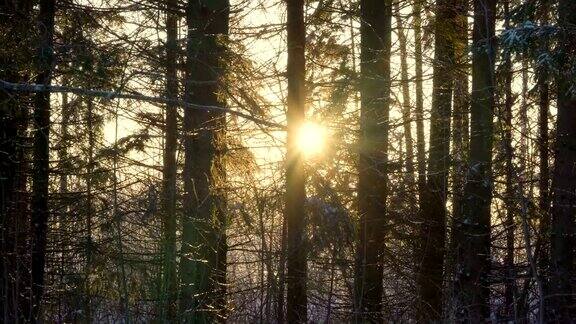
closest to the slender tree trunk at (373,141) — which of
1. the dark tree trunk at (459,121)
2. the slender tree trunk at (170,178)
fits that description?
the dark tree trunk at (459,121)

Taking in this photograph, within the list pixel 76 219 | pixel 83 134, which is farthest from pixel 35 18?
pixel 76 219

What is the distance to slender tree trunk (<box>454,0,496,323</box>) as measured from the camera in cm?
1173

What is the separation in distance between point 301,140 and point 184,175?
108 inches

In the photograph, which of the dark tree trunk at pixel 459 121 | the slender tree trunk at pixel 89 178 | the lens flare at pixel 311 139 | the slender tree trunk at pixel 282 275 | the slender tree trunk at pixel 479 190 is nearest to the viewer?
the slender tree trunk at pixel 282 275

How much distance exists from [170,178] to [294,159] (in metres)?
2.60

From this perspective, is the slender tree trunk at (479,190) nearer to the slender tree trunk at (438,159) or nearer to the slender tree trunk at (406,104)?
the slender tree trunk at (438,159)

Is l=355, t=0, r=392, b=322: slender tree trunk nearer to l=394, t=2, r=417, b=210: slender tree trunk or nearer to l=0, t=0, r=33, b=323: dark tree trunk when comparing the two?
l=394, t=2, r=417, b=210: slender tree trunk

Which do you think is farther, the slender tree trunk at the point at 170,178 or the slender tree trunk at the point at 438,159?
the slender tree trunk at the point at 438,159

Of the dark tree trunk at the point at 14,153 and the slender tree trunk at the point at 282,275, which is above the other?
the dark tree trunk at the point at 14,153

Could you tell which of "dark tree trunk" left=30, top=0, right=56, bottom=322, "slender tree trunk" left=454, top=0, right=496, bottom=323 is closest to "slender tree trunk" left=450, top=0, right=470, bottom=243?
"slender tree trunk" left=454, top=0, right=496, bottom=323

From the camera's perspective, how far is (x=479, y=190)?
1204cm

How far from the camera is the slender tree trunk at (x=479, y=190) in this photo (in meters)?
11.7

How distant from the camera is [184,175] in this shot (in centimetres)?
1180

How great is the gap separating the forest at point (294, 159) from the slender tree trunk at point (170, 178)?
0.18ft
